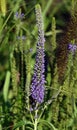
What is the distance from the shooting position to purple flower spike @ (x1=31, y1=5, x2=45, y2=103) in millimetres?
1563

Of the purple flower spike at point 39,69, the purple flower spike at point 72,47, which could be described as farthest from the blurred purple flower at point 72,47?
the purple flower spike at point 39,69

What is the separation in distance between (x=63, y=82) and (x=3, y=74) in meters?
1.63

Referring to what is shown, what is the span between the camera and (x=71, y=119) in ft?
6.74

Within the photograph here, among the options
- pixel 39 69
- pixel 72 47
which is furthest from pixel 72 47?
pixel 39 69

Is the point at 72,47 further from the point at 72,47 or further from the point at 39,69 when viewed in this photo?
the point at 39,69

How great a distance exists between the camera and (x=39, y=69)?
1660 mm

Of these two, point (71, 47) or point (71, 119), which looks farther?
point (71, 119)

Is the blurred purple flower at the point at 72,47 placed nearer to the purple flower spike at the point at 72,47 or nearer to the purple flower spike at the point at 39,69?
the purple flower spike at the point at 72,47

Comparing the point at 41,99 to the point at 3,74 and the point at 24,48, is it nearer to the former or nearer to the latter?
the point at 24,48

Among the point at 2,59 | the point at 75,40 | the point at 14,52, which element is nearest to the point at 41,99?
the point at 75,40

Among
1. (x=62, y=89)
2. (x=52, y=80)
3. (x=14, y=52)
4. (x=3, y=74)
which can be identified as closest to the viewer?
(x=62, y=89)

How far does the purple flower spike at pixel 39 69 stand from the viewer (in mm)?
1563

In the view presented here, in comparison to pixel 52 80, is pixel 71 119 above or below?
below

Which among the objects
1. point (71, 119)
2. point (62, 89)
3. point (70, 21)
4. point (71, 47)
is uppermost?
point (70, 21)
